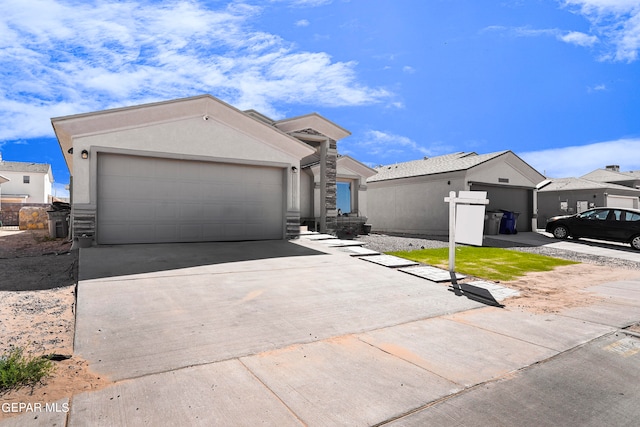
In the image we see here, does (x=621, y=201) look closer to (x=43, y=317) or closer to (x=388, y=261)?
(x=388, y=261)

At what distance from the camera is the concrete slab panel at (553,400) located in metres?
2.67

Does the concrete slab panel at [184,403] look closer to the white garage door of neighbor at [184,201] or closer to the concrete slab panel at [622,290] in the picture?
the concrete slab panel at [622,290]

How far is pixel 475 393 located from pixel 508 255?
10372 millimetres

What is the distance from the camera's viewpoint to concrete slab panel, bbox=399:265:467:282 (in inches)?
297

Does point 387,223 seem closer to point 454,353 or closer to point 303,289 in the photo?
point 303,289

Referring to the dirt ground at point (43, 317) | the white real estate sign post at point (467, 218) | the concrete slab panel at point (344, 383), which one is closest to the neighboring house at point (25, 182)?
the dirt ground at point (43, 317)

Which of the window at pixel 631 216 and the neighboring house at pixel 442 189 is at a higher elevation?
the neighboring house at pixel 442 189

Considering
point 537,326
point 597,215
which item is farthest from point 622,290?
point 597,215

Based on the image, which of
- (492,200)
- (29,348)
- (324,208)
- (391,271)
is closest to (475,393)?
(29,348)

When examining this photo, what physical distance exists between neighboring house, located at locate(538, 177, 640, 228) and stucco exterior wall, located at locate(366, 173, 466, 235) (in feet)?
38.0

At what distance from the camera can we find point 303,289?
6203 millimetres

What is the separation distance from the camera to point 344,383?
10.2ft

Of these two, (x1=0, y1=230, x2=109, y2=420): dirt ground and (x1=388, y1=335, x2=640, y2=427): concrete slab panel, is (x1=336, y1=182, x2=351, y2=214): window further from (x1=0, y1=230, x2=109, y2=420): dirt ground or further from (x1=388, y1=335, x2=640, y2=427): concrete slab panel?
(x1=388, y1=335, x2=640, y2=427): concrete slab panel

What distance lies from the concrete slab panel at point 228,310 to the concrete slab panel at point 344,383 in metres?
0.39
